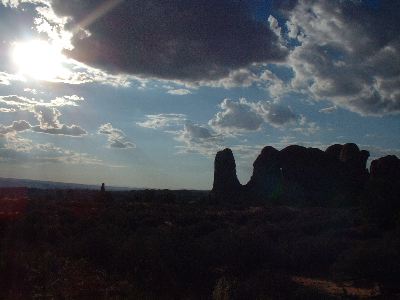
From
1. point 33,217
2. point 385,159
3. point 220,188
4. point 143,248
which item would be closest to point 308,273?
point 143,248

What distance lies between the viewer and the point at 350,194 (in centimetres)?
6297

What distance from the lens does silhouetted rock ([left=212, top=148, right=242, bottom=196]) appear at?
2798 inches

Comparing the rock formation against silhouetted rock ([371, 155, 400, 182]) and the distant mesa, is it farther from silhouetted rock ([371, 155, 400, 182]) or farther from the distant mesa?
silhouetted rock ([371, 155, 400, 182])

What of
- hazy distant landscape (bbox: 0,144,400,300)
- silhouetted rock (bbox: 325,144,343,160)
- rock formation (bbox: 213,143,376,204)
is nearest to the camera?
hazy distant landscape (bbox: 0,144,400,300)

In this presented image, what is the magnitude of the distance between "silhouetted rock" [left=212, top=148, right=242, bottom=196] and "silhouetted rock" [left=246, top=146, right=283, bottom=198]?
2392mm

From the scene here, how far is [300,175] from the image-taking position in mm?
66750

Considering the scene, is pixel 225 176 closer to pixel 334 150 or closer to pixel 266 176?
pixel 266 176

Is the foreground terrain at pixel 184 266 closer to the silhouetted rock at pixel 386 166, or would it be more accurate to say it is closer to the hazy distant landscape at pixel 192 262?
the hazy distant landscape at pixel 192 262

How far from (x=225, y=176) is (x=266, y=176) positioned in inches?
268

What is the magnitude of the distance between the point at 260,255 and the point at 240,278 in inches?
128

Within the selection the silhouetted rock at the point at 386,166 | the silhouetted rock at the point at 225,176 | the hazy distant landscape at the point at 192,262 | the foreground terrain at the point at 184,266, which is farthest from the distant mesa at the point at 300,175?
the foreground terrain at the point at 184,266

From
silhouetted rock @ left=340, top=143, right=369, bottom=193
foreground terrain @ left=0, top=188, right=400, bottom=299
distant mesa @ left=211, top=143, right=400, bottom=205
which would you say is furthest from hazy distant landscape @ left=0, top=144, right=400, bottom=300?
silhouetted rock @ left=340, top=143, right=369, bottom=193

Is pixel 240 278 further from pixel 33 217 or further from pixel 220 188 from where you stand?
pixel 220 188

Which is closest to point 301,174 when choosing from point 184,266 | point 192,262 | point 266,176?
point 266,176
